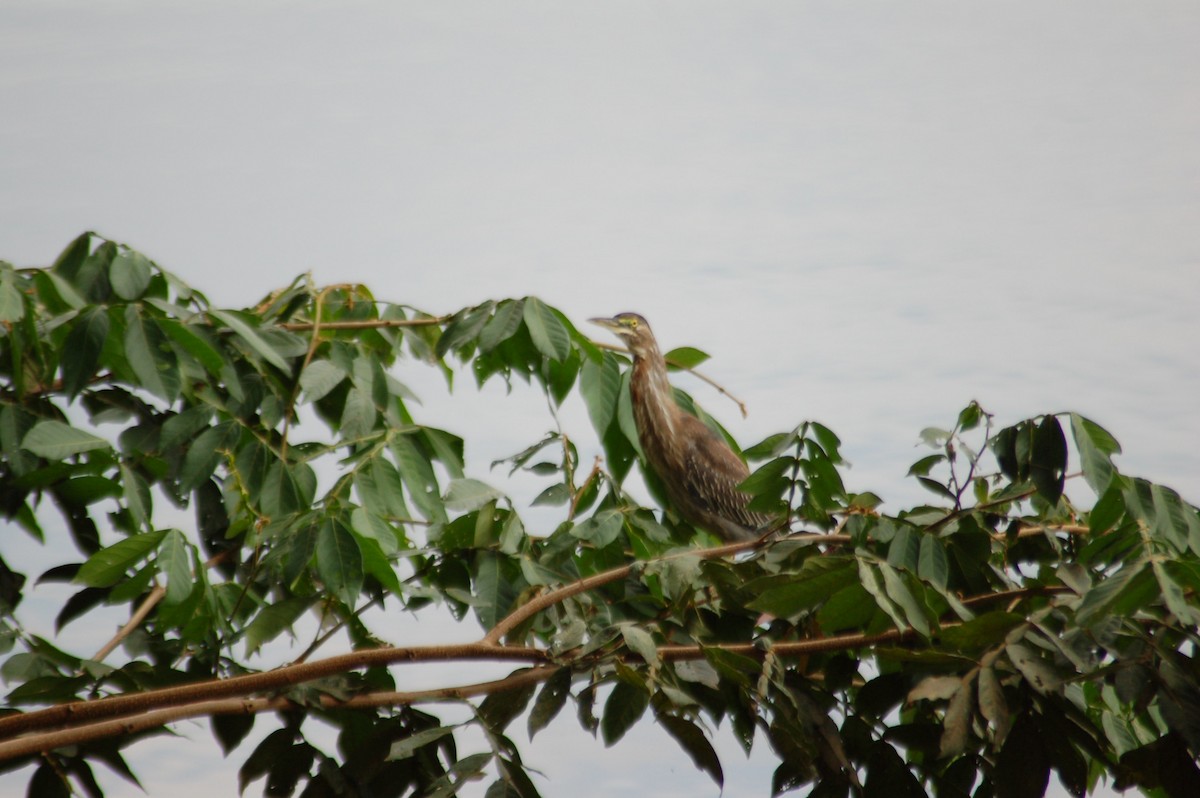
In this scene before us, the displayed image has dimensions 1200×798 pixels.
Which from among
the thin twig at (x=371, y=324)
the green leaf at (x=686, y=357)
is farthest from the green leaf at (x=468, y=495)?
the green leaf at (x=686, y=357)

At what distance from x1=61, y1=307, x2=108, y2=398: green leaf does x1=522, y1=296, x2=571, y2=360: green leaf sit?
770 millimetres

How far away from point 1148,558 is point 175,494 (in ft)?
5.73

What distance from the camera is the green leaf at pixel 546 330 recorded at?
225 centimetres

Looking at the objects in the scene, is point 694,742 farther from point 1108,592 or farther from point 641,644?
point 1108,592

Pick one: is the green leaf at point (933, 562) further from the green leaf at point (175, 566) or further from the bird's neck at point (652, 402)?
the bird's neck at point (652, 402)

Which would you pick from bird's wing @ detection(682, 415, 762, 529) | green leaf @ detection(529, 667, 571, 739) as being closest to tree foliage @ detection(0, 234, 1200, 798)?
green leaf @ detection(529, 667, 571, 739)

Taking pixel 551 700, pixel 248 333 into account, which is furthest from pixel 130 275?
pixel 551 700

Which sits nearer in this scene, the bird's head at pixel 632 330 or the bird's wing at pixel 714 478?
the bird's wing at pixel 714 478

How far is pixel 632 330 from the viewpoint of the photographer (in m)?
4.41

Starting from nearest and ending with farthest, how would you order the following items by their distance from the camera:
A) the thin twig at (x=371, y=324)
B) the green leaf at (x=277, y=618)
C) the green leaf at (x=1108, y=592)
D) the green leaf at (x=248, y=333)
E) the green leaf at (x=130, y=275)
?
the green leaf at (x=1108, y=592), the green leaf at (x=277, y=618), the green leaf at (x=248, y=333), the green leaf at (x=130, y=275), the thin twig at (x=371, y=324)

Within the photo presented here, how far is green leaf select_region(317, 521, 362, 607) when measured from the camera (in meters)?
1.70

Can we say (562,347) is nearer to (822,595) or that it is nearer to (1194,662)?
(822,595)

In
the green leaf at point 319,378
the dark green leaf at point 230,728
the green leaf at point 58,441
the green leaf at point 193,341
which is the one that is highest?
the green leaf at point 193,341

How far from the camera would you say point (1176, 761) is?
1.51 m
